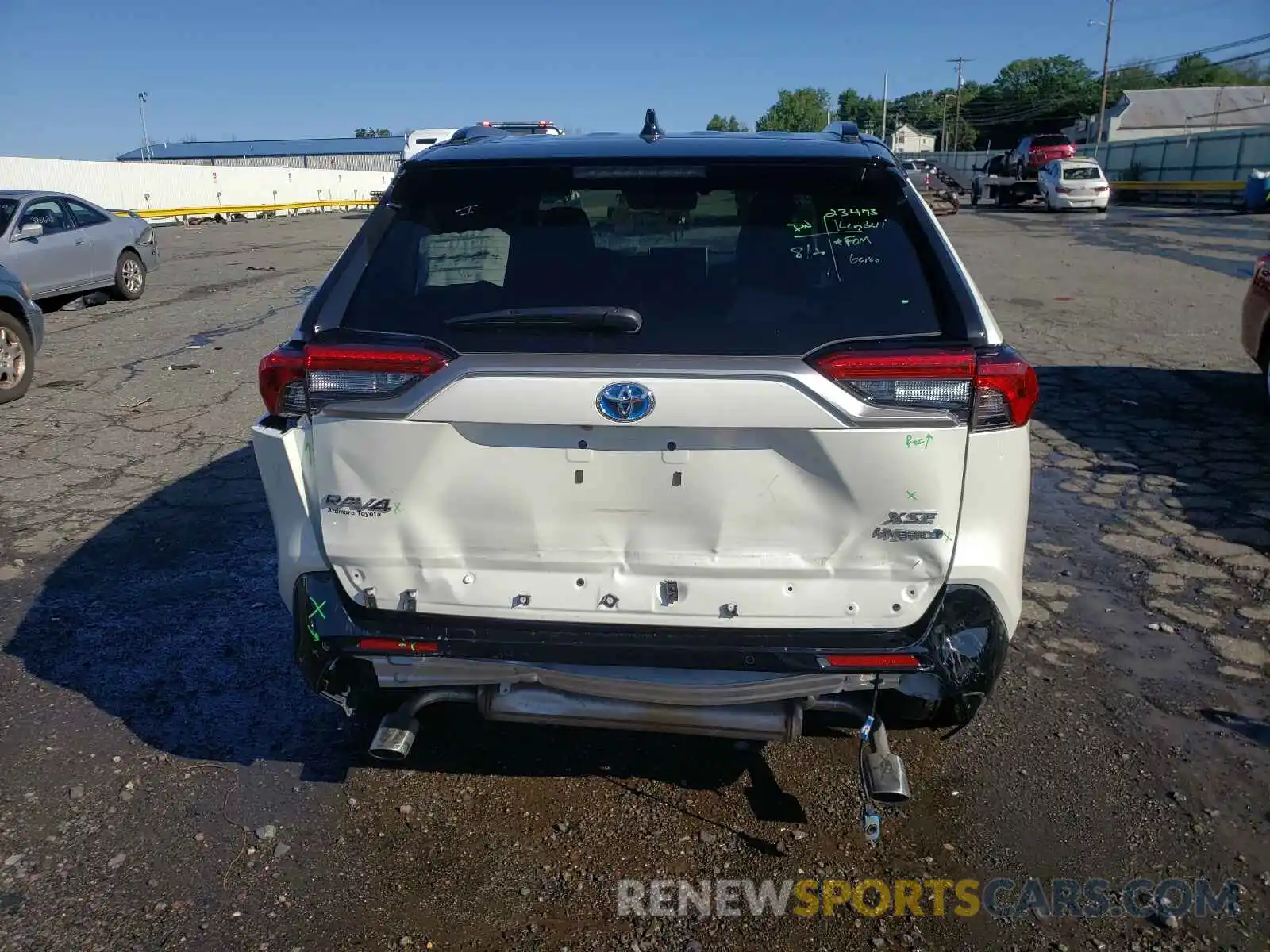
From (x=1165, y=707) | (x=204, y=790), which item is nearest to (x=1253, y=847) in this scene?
(x=1165, y=707)

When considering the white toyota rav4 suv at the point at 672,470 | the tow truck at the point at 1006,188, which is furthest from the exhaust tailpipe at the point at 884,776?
the tow truck at the point at 1006,188

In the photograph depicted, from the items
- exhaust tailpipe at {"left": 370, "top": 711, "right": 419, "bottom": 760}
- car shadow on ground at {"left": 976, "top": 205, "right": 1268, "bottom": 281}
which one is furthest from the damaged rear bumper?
car shadow on ground at {"left": 976, "top": 205, "right": 1268, "bottom": 281}

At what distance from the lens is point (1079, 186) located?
108ft

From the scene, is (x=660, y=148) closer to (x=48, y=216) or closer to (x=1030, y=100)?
(x=48, y=216)

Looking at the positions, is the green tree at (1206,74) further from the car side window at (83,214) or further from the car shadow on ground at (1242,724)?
the car shadow on ground at (1242,724)

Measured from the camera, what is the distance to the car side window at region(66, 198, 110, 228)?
44.2ft

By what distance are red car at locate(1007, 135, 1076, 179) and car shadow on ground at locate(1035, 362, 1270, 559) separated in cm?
3408

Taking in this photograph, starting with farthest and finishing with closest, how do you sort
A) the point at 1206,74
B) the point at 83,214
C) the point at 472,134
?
the point at 1206,74
the point at 83,214
the point at 472,134

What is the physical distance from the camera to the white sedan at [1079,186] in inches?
1296

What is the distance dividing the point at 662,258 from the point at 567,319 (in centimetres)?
40

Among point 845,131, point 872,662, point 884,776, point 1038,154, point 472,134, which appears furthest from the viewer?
point 1038,154

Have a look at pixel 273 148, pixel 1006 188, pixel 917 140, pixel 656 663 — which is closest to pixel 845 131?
pixel 656 663

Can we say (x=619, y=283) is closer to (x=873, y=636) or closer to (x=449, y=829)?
(x=873, y=636)
